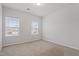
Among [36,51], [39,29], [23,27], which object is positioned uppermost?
[23,27]

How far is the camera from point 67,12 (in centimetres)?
316

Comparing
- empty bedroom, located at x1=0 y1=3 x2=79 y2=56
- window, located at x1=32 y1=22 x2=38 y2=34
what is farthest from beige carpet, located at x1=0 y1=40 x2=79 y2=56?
window, located at x1=32 y1=22 x2=38 y2=34

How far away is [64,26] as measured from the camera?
10.9 feet

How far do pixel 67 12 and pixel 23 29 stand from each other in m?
2.49

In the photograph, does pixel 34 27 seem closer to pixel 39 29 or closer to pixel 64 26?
pixel 39 29

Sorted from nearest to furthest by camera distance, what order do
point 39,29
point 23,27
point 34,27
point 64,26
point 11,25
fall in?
point 11,25 < point 64,26 < point 23,27 < point 34,27 < point 39,29

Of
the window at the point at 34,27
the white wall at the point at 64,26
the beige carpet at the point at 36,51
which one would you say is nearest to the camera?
the beige carpet at the point at 36,51

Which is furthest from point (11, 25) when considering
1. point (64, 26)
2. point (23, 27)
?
point (64, 26)

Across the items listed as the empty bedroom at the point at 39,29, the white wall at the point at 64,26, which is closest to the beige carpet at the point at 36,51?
the empty bedroom at the point at 39,29

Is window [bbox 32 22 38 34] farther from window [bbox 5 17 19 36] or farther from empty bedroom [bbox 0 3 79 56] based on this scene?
window [bbox 5 17 19 36]

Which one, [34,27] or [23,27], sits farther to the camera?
[34,27]

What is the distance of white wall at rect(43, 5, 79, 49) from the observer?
2.86m

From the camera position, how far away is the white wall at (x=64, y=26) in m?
2.86

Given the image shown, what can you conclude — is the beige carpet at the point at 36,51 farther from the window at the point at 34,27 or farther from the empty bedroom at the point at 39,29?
the window at the point at 34,27
